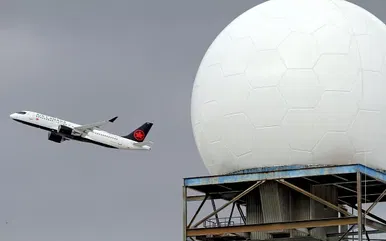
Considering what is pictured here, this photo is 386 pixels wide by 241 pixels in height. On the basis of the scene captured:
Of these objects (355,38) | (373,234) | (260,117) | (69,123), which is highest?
(69,123)

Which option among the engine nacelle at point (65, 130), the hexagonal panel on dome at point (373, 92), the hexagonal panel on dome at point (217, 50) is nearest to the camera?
the hexagonal panel on dome at point (373, 92)

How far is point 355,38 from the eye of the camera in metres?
45.6

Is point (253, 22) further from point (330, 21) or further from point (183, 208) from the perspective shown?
point (183, 208)

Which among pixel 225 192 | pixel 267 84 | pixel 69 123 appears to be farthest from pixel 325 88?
pixel 69 123

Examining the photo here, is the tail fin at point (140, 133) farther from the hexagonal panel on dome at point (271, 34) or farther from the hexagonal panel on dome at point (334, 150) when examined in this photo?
the hexagonal panel on dome at point (334, 150)

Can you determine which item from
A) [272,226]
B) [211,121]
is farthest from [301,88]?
[272,226]

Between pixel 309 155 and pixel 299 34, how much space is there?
16.2 ft

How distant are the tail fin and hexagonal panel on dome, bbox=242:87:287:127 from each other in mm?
72223

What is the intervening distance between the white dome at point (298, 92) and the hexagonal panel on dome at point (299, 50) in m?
0.04

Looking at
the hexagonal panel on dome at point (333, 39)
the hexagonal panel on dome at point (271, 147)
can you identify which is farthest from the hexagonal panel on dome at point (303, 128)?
the hexagonal panel on dome at point (333, 39)

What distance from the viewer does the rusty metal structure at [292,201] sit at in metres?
44.4

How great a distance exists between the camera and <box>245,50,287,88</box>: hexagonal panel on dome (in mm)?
44688

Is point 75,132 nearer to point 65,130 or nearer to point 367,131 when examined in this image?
point 65,130

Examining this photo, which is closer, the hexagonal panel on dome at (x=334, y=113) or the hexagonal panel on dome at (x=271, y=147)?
the hexagonal panel on dome at (x=334, y=113)
